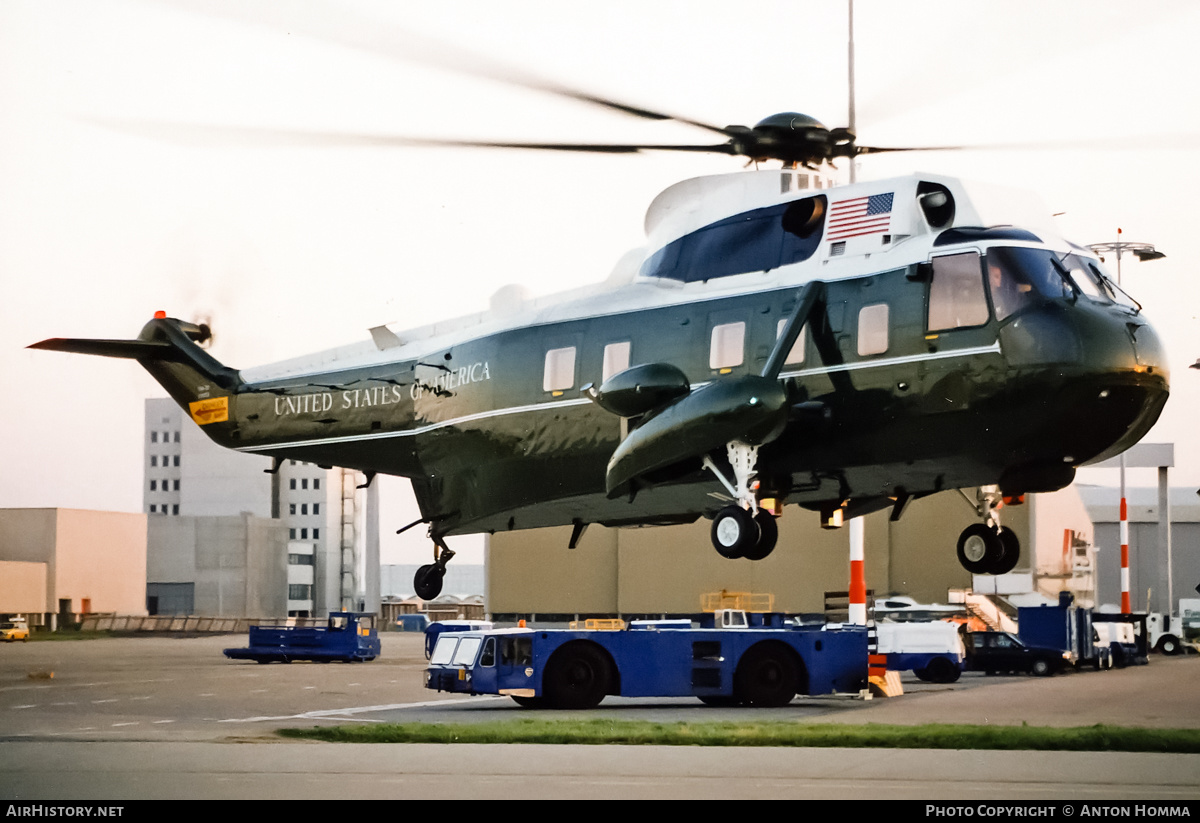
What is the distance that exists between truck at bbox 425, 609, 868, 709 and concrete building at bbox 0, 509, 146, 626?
41.7 metres

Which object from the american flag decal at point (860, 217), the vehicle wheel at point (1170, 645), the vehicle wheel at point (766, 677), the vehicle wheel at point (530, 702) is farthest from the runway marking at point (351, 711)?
the vehicle wheel at point (1170, 645)

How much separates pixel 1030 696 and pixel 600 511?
16360 mm

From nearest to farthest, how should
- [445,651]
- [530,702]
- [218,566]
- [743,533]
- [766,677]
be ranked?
[743,533] → [445,651] → [530,702] → [766,677] → [218,566]

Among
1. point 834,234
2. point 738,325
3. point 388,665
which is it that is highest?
point 834,234

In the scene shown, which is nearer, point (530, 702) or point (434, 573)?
point (434, 573)

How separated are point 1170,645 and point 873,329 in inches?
1934

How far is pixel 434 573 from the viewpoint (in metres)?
22.6

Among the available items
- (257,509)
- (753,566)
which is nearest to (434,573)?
(753,566)

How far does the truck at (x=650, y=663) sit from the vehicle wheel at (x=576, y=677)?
19 millimetres

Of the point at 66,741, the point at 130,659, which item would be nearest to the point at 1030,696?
the point at 66,741

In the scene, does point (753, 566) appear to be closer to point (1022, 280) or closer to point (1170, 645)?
point (1170, 645)

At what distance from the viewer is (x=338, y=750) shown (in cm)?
1861

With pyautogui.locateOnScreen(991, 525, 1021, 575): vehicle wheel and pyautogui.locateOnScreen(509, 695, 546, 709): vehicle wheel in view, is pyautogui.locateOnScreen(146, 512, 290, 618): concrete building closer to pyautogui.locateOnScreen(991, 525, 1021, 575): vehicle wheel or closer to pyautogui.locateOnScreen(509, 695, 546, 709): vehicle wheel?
pyautogui.locateOnScreen(509, 695, 546, 709): vehicle wheel
